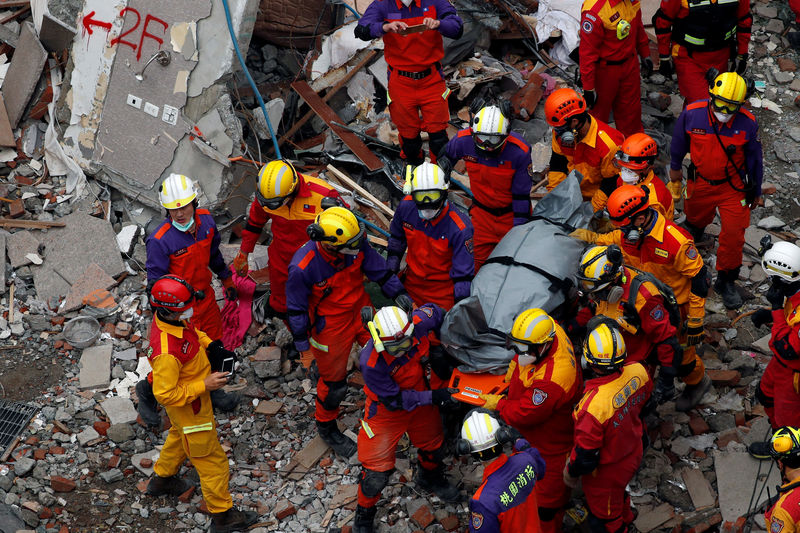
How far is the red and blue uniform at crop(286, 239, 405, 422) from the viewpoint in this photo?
634 centimetres

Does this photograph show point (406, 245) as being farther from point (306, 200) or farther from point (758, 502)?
point (758, 502)

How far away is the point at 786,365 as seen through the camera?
5664mm

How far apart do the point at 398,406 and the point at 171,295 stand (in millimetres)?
1737

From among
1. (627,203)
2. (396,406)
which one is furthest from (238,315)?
(627,203)

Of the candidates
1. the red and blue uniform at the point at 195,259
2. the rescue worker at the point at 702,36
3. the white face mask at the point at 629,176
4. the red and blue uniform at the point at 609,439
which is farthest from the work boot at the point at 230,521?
the rescue worker at the point at 702,36

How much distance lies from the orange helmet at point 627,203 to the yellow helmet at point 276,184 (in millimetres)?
2611

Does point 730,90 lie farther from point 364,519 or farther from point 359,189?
point 364,519

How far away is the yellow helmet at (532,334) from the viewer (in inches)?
207

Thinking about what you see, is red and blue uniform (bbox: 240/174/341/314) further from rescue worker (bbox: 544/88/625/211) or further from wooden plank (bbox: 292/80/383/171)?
rescue worker (bbox: 544/88/625/211)

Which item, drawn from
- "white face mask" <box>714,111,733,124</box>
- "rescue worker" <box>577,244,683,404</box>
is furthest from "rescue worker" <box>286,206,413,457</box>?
"white face mask" <box>714,111,733,124</box>

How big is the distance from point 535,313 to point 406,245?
190cm

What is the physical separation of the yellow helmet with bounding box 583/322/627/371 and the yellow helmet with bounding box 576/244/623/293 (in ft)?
1.94

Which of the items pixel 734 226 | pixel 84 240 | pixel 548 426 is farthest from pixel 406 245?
pixel 84 240

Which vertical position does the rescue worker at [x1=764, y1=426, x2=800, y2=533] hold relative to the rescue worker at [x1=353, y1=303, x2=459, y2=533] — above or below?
above
